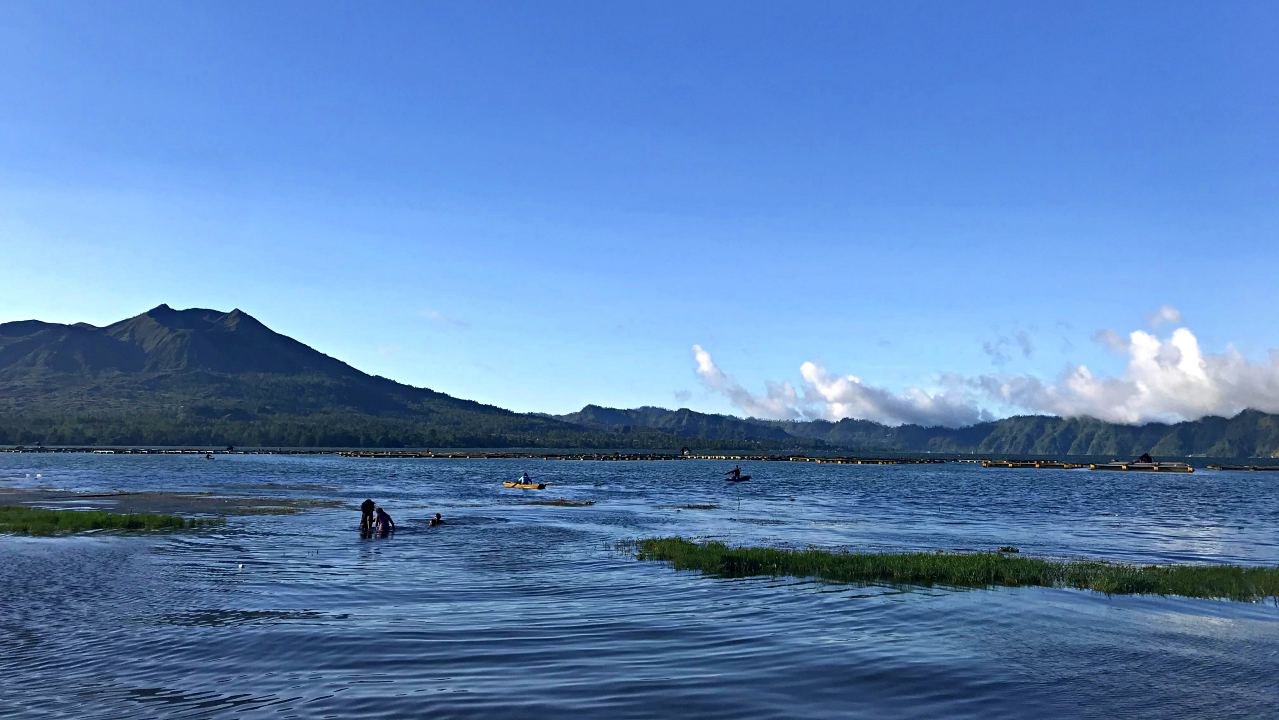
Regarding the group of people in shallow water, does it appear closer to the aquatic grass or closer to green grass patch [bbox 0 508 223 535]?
green grass patch [bbox 0 508 223 535]

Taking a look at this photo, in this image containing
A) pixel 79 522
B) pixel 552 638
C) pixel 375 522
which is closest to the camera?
pixel 552 638

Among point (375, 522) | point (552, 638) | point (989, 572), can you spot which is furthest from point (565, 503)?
point (552, 638)

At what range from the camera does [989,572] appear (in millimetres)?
40031

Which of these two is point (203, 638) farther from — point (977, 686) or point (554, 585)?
point (977, 686)

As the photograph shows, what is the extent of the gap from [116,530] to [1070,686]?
2070 inches

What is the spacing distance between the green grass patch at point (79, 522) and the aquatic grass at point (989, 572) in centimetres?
3394

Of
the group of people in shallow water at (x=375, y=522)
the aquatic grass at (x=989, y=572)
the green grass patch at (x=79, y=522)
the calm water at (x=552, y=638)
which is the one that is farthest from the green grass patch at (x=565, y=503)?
the aquatic grass at (x=989, y=572)

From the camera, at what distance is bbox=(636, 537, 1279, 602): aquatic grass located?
3767 cm

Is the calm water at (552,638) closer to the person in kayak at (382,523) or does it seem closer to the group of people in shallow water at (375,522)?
the person in kayak at (382,523)

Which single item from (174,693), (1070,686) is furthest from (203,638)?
(1070,686)

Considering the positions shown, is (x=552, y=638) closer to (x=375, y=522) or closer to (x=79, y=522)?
(x=375, y=522)

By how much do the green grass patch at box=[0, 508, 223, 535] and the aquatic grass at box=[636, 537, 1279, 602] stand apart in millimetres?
33937

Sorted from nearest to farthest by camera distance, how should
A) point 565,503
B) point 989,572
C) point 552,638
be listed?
point 552,638, point 989,572, point 565,503

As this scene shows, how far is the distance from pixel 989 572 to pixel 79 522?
52608 millimetres
